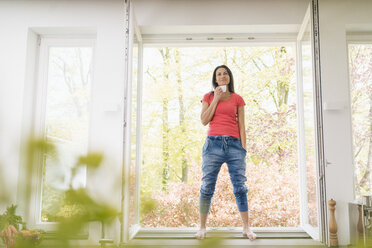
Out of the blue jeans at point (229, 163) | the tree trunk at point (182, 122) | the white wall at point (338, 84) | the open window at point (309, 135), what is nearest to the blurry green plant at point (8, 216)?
the blue jeans at point (229, 163)

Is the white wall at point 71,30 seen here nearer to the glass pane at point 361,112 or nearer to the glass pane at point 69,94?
the glass pane at point 69,94

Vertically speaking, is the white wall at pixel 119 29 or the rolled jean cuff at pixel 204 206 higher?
the white wall at pixel 119 29

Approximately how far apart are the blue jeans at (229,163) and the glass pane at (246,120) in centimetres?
149

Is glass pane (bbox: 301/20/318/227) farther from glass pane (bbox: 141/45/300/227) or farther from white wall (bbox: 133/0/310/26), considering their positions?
glass pane (bbox: 141/45/300/227)

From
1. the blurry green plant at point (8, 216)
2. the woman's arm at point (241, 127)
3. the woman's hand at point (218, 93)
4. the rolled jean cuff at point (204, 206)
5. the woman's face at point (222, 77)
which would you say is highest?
the woman's face at point (222, 77)

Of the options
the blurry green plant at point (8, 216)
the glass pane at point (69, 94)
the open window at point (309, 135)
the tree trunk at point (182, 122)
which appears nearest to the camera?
the blurry green plant at point (8, 216)

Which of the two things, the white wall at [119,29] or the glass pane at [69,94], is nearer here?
the white wall at [119,29]

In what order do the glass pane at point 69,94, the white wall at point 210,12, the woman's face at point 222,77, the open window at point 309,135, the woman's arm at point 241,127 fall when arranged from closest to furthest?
the open window at point 309,135, the woman's arm at point 241,127, the woman's face at point 222,77, the white wall at point 210,12, the glass pane at point 69,94

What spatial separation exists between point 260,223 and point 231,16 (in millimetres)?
2490

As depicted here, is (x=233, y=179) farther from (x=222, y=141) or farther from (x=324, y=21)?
(x=324, y=21)

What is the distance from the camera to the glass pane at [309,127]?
8.63ft

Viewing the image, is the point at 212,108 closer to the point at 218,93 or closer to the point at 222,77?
the point at 218,93

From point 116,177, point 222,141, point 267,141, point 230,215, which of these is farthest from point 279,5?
point 116,177

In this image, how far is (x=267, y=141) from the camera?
4.29 m
